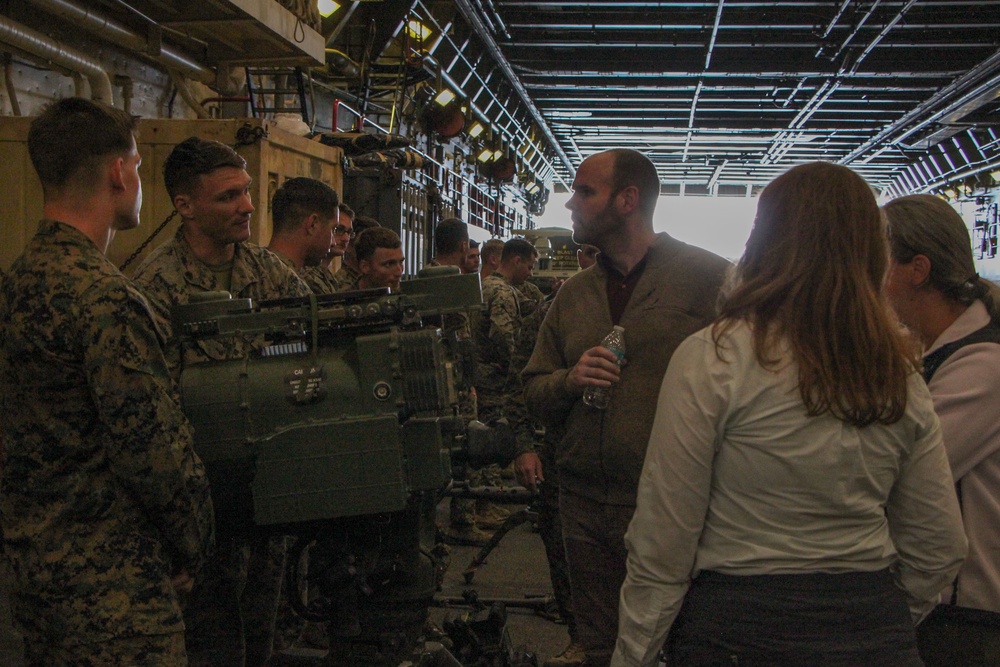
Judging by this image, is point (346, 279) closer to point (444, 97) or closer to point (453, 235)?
point (453, 235)

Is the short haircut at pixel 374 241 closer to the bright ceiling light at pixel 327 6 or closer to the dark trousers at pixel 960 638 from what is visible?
the dark trousers at pixel 960 638

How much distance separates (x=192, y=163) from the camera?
329cm

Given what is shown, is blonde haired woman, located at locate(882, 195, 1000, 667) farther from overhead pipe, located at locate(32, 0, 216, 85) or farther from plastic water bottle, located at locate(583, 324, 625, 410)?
overhead pipe, located at locate(32, 0, 216, 85)

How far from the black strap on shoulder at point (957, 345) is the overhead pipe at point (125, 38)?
556 cm

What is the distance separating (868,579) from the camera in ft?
5.98

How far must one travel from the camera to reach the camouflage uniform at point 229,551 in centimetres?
292

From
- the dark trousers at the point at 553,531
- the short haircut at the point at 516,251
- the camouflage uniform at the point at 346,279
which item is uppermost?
the short haircut at the point at 516,251

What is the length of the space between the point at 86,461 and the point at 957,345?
2107 millimetres

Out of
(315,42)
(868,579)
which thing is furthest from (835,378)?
(315,42)

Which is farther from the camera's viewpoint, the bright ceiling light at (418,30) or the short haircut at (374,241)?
the bright ceiling light at (418,30)

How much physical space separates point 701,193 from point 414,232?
80.0 feet

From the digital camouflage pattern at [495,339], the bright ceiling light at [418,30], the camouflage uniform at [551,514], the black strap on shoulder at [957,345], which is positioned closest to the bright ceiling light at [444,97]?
the bright ceiling light at [418,30]

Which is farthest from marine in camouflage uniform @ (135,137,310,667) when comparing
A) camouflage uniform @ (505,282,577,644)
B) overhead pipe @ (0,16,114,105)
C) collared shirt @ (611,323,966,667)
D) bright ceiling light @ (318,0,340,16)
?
bright ceiling light @ (318,0,340,16)

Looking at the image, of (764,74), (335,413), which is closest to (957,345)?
(335,413)
